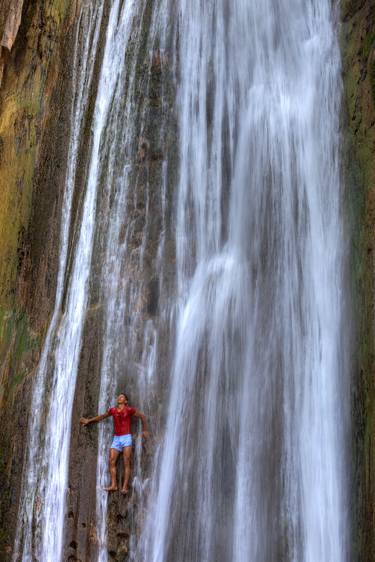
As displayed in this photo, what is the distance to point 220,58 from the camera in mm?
10070

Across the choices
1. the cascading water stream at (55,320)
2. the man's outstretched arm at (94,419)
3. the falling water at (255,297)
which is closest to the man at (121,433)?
the man's outstretched arm at (94,419)

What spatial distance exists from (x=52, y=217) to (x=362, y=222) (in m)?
4.81

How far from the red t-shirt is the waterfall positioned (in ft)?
0.84

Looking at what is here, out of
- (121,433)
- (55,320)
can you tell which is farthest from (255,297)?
(55,320)

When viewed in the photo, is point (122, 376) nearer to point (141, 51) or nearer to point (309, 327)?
point (309, 327)

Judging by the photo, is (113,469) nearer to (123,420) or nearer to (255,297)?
(123,420)

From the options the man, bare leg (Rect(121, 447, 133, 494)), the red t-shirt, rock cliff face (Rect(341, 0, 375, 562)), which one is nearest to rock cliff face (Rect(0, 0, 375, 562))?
rock cliff face (Rect(341, 0, 375, 562))

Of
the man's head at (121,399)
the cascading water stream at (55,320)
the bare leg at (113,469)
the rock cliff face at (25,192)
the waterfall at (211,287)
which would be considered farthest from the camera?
the rock cliff face at (25,192)

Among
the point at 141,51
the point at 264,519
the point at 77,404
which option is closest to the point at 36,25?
the point at 141,51

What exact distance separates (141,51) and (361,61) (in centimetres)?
317

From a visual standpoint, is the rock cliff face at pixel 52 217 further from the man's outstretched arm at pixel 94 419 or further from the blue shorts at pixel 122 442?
the blue shorts at pixel 122 442

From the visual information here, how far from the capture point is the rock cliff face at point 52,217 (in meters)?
8.09

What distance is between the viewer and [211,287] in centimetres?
901

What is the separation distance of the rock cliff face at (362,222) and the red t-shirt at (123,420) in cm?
262
